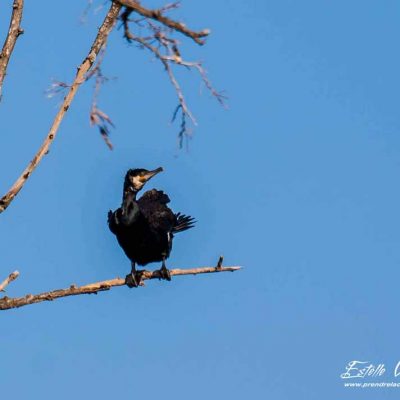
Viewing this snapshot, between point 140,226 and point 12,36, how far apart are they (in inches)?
191

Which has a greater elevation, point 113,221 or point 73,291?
point 113,221

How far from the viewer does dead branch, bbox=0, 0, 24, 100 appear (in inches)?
240

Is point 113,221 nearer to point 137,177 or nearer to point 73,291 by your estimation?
point 137,177

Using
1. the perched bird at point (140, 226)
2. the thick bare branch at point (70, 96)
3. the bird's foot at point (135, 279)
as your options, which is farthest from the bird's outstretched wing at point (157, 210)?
the thick bare branch at point (70, 96)

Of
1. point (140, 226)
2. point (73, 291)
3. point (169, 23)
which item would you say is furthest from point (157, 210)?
point (169, 23)

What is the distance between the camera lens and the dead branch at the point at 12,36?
6.09 meters

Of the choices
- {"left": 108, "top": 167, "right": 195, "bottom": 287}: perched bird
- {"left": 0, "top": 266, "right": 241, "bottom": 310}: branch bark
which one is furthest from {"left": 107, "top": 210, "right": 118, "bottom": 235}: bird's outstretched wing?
{"left": 0, "top": 266, "right": 241, "bottom": 310}: branch bark

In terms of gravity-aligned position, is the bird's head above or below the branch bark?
above

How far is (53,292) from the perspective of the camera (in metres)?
7.27

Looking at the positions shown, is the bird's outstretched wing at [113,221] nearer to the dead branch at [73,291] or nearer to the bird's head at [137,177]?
the bird's head at [137,177]

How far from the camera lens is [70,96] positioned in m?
A: 5.75

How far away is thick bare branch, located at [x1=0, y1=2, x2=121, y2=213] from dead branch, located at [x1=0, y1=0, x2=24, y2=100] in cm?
48

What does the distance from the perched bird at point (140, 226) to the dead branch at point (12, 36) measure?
14.6 ft

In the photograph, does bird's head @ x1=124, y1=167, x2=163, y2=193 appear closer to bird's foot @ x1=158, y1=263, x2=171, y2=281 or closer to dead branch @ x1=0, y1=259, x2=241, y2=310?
bird's foot @ x1=158, y1=263, x2=171, y2=281
